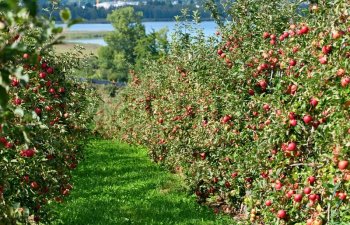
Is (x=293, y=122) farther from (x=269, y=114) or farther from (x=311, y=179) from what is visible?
(x=269, y=114)

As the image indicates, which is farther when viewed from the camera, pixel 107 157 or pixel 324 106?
pixel 107 157

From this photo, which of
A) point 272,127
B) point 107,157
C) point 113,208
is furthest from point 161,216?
point 107,157

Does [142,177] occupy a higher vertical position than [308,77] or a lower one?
lower

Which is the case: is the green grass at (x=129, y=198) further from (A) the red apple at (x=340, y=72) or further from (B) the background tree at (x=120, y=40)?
(B) the background tree at (x=120, y=40)

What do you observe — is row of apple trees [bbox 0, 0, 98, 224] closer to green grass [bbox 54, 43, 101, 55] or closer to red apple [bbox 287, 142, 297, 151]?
green grass [bbox 54, 43, 101, 55]

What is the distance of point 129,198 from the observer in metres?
11.9

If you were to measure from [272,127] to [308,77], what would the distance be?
663mm

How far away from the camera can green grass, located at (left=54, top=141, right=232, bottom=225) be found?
998 cm

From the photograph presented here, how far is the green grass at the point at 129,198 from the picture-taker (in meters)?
9.98

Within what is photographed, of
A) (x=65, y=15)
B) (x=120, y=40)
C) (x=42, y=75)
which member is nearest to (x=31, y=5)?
(x=65, y=15)

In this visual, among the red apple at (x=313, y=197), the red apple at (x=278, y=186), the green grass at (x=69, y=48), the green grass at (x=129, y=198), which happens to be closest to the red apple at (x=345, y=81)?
the red apple at (x=313, y=197)

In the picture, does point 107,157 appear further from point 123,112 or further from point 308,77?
point 308,77

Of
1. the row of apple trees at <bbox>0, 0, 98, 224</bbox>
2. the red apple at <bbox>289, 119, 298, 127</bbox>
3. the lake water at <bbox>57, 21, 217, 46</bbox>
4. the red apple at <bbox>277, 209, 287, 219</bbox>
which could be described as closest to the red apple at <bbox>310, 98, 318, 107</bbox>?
the red apple at <bbox>289, 119, 298, 127</bbox>

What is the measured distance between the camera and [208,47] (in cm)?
1167
